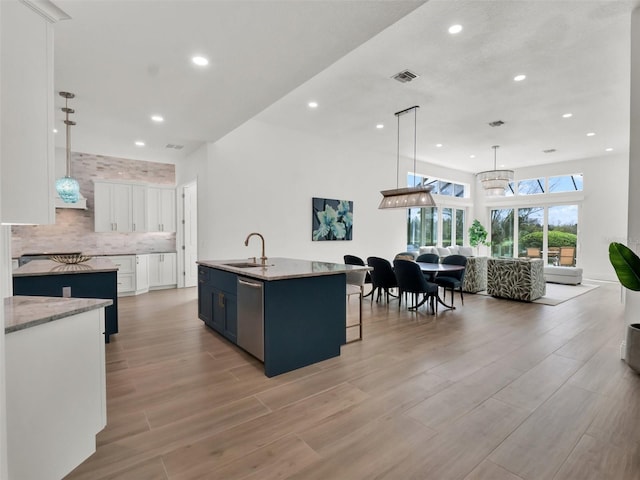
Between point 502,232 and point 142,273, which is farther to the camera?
point 502,232

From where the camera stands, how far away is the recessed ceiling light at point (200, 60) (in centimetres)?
297

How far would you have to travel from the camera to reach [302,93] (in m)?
4.84

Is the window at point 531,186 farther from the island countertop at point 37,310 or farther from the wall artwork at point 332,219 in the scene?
the island countertop at point 37,310

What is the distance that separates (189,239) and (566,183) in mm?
10920

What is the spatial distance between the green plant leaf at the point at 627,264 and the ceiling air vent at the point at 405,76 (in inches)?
117

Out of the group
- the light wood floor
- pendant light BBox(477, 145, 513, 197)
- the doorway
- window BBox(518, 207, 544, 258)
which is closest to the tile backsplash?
the doorway

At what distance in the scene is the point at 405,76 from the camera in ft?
14.0

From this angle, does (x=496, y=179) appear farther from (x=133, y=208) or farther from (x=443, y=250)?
(x=133, y=208)

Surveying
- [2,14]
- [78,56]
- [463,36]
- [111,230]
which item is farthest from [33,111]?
[111,230]

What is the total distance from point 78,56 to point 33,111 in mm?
1941

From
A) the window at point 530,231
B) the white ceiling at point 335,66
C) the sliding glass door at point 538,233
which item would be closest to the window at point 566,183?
the sliding glass door at point 538,233

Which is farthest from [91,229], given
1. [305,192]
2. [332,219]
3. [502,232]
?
[502,232]

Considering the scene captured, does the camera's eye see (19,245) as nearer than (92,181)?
Yes

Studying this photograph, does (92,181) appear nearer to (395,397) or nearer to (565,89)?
(395,397)
